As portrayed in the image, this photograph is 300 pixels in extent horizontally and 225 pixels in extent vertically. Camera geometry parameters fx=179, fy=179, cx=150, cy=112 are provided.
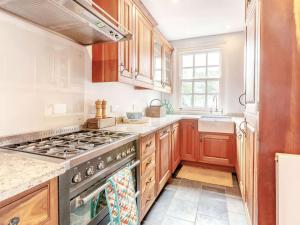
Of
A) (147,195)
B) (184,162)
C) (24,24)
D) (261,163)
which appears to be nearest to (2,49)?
(24,24)

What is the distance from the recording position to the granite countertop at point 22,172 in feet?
1.90

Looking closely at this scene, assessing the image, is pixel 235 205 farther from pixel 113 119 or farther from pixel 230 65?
pixel 230 65

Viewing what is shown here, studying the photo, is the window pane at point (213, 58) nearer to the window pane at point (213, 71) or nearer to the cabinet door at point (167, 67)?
the window pane at point (213, 71)

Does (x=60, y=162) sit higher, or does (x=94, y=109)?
(x=94, y=109)

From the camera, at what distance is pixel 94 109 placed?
1.88 m

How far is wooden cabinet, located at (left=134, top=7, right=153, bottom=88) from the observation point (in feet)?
6.99

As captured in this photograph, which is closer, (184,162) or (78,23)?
(78,23)

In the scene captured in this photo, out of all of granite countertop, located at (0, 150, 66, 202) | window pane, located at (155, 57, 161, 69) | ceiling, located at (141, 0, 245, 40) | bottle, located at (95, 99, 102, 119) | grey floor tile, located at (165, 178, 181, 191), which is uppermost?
ceiling, located at (141, 0, 245, 40)

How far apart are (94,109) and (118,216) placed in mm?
1135

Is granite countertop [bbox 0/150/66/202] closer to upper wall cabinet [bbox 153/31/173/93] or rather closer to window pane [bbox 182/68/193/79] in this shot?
upper wall cabinet [bbox 153/31/173/93]

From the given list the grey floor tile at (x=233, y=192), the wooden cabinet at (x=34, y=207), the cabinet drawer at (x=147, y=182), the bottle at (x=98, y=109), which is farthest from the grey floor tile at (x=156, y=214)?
the wooden cabinet at (x=34, y=207)

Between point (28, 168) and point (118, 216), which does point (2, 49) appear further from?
point (118, 216)

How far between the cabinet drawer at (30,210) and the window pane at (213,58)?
368cm

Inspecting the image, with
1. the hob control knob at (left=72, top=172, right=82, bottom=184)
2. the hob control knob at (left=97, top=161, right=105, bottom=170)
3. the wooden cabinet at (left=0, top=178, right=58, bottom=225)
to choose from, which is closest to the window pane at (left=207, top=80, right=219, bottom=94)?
the hob control knob at (left=97, top=161, right=105, bottom=170)
